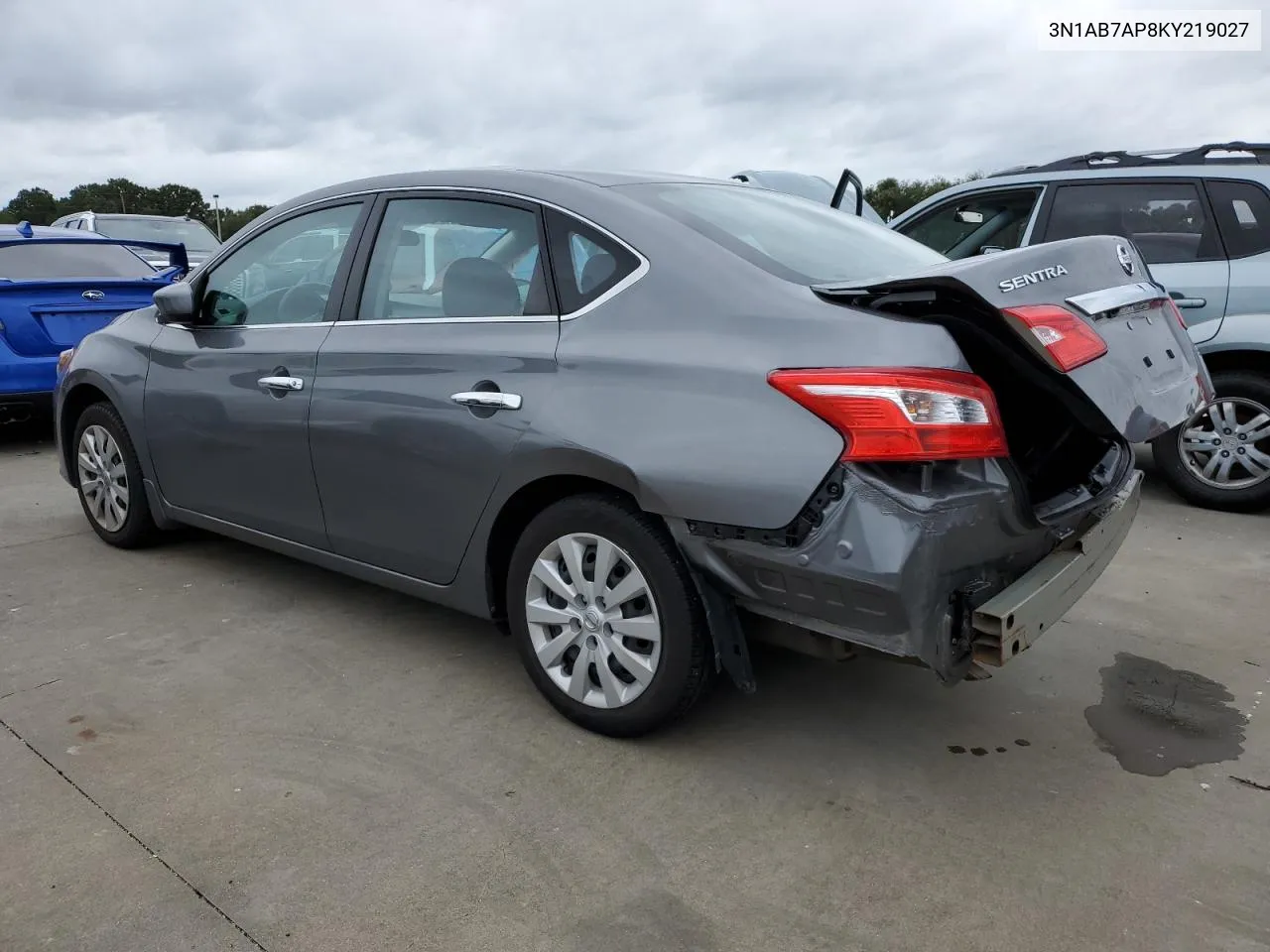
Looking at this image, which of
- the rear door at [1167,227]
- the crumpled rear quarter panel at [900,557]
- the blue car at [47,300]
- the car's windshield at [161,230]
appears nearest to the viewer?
the crumpled rear quarter panel at [900,557]

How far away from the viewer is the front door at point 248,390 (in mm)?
3609

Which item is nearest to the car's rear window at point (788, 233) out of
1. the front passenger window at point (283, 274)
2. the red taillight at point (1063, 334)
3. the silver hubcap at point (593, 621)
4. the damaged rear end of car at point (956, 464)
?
the damaged rear end of car at point (956, 464)

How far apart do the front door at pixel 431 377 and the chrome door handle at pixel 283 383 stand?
0.12 metres

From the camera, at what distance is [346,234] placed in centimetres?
360

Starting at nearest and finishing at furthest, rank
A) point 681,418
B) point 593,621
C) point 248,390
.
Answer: point 681,418 < point 593,621 < point 248,390

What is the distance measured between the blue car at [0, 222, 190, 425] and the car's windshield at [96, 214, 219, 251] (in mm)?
6004

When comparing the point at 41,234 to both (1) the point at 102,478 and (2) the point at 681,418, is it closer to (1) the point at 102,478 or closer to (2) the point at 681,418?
(1) the point at 102,478

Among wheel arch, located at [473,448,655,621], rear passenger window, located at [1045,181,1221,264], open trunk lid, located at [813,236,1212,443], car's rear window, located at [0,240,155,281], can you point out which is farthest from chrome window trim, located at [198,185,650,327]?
car's rear window, located at [0,240,155,281]

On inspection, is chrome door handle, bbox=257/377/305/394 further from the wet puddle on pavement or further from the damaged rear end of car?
the wet puddle on pavement

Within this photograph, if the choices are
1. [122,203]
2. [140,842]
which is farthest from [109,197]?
[140,842]

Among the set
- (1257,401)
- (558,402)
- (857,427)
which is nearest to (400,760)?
(558,402)

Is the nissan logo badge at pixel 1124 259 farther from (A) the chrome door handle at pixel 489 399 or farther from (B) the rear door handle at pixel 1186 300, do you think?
(B) the rear door handle at pixel 1186 300

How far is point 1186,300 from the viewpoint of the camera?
5.41 m

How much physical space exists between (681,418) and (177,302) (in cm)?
249
